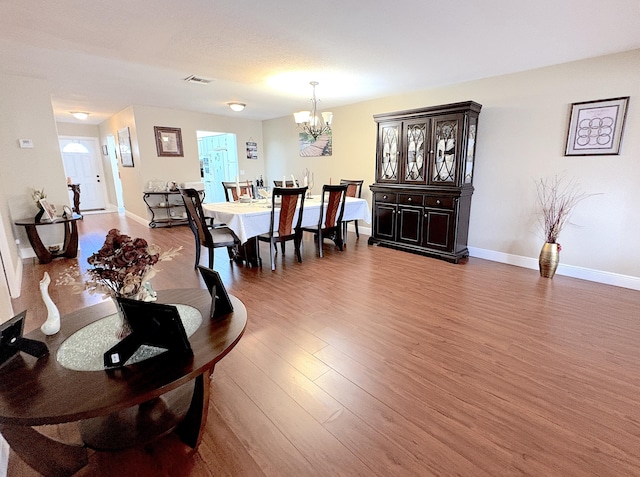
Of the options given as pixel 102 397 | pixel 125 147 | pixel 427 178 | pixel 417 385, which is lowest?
pixel 417 385

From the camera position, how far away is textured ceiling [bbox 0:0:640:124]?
7.43ft

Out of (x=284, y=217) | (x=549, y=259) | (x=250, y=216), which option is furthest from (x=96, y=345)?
(x=549, y=259)

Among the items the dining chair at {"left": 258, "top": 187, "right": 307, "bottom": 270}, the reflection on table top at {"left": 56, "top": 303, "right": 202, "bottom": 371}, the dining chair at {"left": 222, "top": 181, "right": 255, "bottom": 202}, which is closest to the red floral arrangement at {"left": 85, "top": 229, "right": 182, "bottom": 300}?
the reflection on table top at {"left": 56, "top": 303, "right": 202, "bottom": 371}

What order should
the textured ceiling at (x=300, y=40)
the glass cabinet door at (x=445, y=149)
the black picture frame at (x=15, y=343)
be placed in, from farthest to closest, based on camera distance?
the glass cabinet door at (x=445, y=149) → the textured ceiling at (x=300, y=40) → the black picture frame at (x=15, y=343)

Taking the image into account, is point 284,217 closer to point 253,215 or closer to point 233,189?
point 253,215

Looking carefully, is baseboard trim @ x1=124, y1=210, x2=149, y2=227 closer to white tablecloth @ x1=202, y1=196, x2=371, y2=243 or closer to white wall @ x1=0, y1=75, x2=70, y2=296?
white wall @ x1=0, y1=75, x2=70, y2=296

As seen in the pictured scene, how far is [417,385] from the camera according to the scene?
183 centimetres

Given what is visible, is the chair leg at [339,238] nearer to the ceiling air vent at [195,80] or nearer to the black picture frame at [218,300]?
the ceiling air vent at [195,80]

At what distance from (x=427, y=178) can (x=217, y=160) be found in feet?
20.0

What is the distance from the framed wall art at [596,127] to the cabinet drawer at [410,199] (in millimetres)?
1680

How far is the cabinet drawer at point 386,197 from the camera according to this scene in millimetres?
4671

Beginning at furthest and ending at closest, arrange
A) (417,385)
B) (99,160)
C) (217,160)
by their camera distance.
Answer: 1. (99,160)
2. (217,160)
3. (417,385)

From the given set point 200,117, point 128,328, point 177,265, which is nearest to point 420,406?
point 128,328

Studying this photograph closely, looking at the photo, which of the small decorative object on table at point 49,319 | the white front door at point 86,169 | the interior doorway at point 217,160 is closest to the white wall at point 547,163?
the interior doorway at point 217,160
